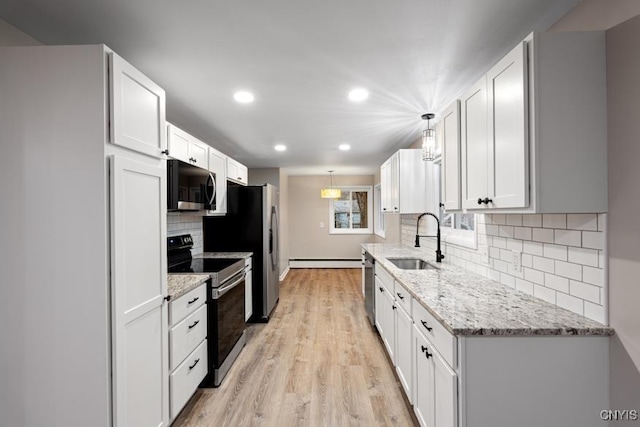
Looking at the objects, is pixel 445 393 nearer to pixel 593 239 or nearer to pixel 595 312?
pixel 595 312

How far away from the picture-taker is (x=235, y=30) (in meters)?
1.70

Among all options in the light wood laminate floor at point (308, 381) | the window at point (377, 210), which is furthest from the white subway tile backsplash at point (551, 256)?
the window at point (377, 210)

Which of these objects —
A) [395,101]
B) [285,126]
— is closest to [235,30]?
[395,101]

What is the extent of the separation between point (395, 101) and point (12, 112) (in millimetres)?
2474

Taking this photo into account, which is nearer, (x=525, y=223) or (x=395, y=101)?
(x=525, y=223)

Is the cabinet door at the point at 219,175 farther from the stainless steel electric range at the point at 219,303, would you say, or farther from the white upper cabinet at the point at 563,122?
the white upper cabinet at the point at 563,122

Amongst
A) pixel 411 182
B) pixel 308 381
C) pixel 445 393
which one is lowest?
pixel 308 381

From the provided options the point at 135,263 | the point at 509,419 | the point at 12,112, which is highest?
the point at 12,112

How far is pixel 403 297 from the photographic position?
2.28 meters

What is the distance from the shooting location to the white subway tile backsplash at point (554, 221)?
1629 mm

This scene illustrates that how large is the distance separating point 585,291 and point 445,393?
81 cm

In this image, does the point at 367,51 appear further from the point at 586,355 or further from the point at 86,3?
the point at 586,355

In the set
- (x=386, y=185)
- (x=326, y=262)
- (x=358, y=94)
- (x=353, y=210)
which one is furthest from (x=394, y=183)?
(x=326, y=262)

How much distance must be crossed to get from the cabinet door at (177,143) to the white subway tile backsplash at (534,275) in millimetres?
2663
